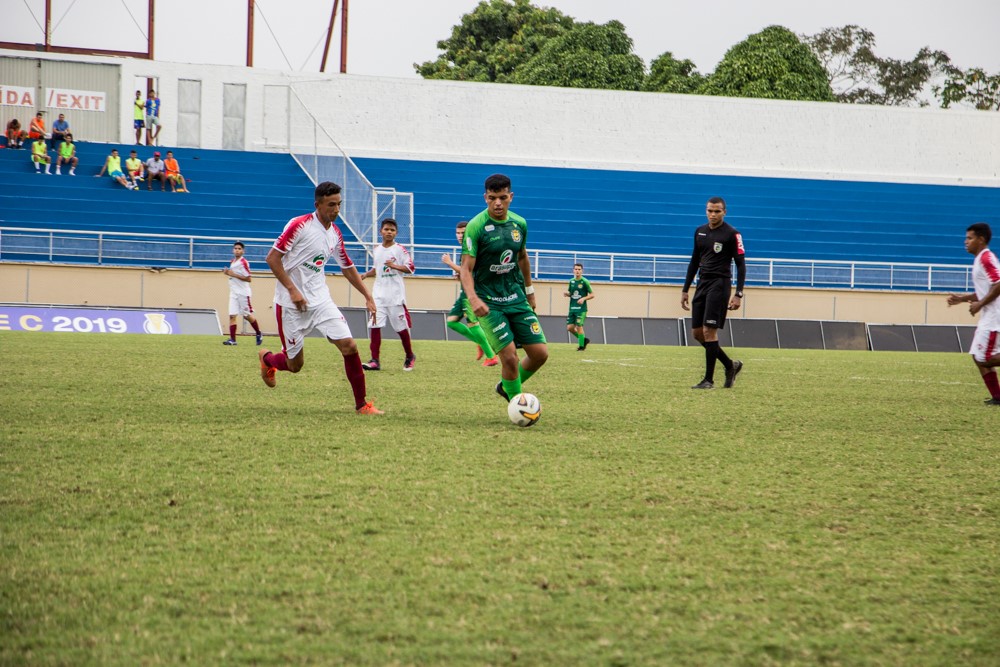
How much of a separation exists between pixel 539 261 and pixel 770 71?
2314 centimetres

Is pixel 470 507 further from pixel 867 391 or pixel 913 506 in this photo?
pixel 867 391

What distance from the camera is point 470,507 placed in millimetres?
4457

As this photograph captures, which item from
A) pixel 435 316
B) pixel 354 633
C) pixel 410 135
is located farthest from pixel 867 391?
pixel 410 135

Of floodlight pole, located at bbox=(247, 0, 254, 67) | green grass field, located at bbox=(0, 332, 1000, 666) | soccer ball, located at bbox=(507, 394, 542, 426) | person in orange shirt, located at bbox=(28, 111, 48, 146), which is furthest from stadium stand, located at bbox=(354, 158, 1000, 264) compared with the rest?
green grass field, located at bbox=(0, 332, 1000, 666)

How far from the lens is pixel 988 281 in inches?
422

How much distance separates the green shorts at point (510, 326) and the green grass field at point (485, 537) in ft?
2.11

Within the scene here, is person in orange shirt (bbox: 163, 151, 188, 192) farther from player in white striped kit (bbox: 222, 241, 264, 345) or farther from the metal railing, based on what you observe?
player in white striped kit (bbox: 222, 241, 264, 345)

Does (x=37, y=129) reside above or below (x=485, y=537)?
above

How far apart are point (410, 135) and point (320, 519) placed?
33569 millimetres

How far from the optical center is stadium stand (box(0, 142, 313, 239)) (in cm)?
2845

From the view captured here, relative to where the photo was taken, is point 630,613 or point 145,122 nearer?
point 630,613

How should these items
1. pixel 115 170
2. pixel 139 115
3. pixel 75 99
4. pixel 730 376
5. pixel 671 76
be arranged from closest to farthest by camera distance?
pixel 730 376 < pixel 115 170 < pixel 139 115 < pixel 75 99 < pixel 671 76

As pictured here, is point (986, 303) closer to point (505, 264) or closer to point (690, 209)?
point (505, 264)

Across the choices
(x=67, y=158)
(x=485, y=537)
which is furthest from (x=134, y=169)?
(x=485, y=537)
